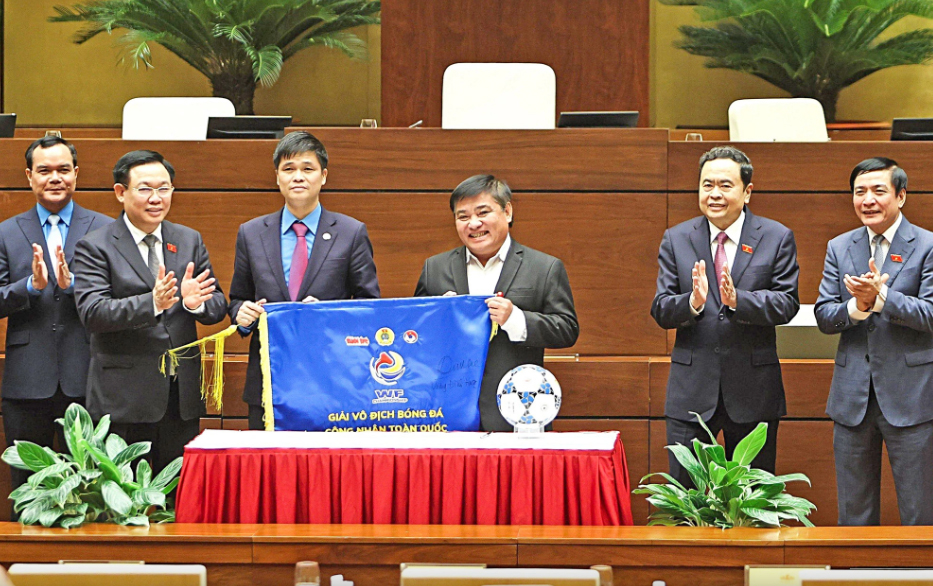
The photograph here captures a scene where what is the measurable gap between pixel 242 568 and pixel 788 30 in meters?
7.46

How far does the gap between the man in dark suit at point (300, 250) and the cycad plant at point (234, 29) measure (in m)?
5.17

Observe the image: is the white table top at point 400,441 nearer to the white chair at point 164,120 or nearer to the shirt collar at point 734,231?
the shirt collar at point 734,231

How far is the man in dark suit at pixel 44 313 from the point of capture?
13.2 ft

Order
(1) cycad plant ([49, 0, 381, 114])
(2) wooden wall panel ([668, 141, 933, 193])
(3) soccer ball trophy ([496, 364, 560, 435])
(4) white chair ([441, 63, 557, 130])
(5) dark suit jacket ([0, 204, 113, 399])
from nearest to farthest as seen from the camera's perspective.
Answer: (3) soccer ball trophy ([496, 364, 560, 435])
(5) dark suit jacket ([0, 204, 113, 399])
(2) wooden wall panel ([668, 141, 933, 193])
(4) white chair ([441, 63, 557, 130])
(1) cycad plant ([49, 0, 381, 114])

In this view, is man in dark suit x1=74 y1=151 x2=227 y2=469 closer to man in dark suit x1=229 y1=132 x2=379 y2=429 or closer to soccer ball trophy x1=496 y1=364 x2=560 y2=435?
man in dark suit x1=229 y1=132 x2=379 y2=429

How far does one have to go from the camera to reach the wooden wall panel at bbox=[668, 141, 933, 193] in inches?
190

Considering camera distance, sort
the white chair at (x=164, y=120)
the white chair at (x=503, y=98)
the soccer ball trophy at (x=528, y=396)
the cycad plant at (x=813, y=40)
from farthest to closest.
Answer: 1. the cycad plant at (x=813, y=40)
2. the white chair at (x=164, y=120)
3. the white chair at (x=503, y=98)
4. the soccer ball trophy at (x=528, y=396)

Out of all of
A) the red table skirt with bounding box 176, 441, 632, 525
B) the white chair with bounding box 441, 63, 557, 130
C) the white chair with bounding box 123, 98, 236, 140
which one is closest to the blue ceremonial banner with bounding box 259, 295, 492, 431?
the red table skirt with bounding box 176, 441, 632, 525

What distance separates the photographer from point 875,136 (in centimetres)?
871

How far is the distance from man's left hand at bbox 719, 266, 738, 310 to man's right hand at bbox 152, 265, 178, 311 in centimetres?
180

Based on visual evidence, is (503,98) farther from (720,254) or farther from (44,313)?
(44,313)

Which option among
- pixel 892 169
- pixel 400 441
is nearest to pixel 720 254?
pixel 892 169

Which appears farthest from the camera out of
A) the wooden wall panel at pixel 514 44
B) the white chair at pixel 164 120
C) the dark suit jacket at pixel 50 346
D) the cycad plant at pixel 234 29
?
the cycad plant at pixel 234 29

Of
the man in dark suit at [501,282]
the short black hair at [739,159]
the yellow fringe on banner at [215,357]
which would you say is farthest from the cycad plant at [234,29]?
the short black hair at [739,159]
